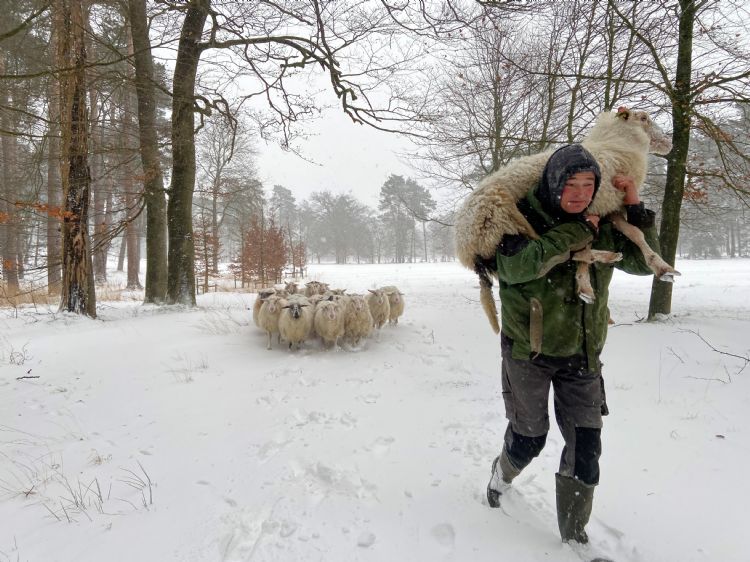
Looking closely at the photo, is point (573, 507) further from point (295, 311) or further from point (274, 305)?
point (274, 305)

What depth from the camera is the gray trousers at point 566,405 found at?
74.7 inches

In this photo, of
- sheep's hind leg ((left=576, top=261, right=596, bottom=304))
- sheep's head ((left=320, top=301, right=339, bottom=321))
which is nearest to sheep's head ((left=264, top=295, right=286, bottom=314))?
sheep's head ((left=320, top=301, right=339, bottom=321))

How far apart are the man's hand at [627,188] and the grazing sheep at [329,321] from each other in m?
5.03

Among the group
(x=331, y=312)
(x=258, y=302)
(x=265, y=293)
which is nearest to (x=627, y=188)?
(x=331, y=312)

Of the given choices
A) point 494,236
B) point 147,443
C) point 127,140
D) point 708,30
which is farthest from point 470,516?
point 127,140

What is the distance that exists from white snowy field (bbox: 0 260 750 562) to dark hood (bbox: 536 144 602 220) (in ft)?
6.00

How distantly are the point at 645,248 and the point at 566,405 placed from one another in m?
0.88

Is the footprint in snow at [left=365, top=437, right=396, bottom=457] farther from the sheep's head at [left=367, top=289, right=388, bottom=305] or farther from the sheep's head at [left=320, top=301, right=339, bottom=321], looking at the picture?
the sheep's head at [left=367, top=289, right=388, bottom=305]

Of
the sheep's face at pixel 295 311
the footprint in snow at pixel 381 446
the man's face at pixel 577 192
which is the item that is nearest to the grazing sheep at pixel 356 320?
the sheep's face at pixel 295 311

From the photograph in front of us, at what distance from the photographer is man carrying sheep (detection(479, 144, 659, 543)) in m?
1.73

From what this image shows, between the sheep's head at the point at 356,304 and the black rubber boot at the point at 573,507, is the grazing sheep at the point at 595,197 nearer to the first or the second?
the black rubber boot at the point at 573,507

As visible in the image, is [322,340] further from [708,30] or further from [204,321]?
[708,30]

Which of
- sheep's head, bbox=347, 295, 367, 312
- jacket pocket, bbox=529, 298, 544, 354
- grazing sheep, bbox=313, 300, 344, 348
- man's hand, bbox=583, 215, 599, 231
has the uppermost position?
man's hand, bbox=583, 215, 599, 231

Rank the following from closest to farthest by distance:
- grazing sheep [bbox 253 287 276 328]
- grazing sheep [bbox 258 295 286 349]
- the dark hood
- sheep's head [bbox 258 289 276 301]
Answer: the dark hood → grazing sheep [bbox 258 295 286 349] → grazing sheep [bbox 253 287 276 328] → sheep's head [bbox 258 289 276 301]
